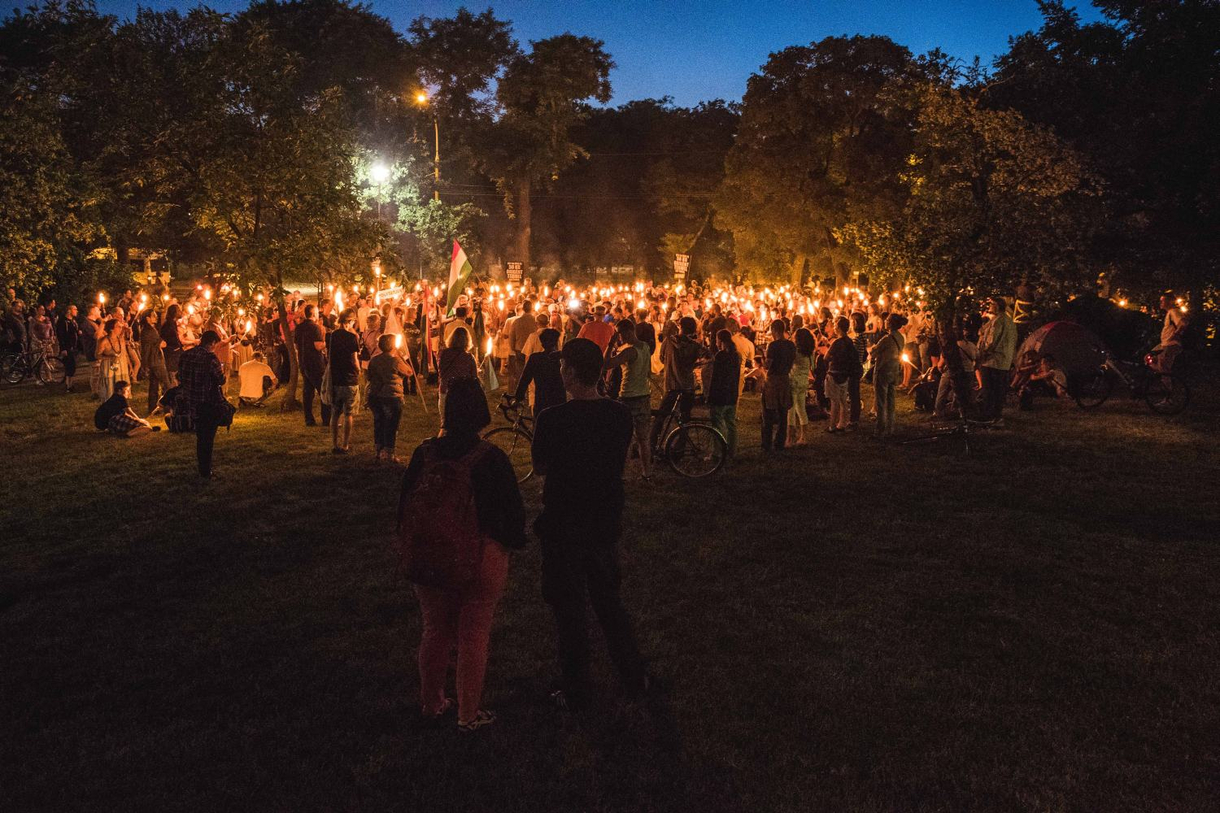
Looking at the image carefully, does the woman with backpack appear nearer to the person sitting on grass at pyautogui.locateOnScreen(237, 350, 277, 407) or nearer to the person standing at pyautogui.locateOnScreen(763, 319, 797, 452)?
the person standing at pyautogui.locateOnScreen(763, 319, 797, 452)

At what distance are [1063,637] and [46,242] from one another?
2149cm

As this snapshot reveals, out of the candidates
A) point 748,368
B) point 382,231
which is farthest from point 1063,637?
point 382,231

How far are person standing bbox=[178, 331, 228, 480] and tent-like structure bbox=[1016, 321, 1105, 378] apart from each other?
12756 mm

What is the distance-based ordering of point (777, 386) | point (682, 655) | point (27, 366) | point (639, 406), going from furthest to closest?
1. point (27, 366)
2. point (777, 386)
3. point (639, 406)
4. point (682, 655)

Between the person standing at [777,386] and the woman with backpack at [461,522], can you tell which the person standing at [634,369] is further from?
the woman with backpack at [461,522]

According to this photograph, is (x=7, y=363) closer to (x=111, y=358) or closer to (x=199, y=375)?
(x=111, y=358)

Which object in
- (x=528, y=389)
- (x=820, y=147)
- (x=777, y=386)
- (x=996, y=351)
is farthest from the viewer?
(x=820, y=147)

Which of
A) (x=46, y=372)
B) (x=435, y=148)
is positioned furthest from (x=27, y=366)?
(x=435, y=148)

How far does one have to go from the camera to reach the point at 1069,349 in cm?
1502

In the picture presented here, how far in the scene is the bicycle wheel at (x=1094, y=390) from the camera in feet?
48.0

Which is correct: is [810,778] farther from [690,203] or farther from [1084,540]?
[690,203]

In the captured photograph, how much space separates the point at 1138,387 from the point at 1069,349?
1224 mm

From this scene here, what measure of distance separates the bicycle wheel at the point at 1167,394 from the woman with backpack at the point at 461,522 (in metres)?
13.8

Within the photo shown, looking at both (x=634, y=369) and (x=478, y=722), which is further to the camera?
(x=634, y=369)
